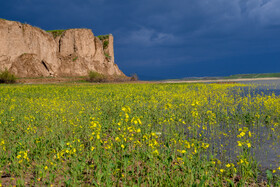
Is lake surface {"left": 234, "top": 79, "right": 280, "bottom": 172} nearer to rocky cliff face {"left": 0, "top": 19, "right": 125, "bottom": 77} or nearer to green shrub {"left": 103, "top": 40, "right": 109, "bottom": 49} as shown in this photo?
rocky cliff face {"left": 0, "top": 19, "right": 125, "bottom": 77}

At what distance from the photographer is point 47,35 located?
252ft

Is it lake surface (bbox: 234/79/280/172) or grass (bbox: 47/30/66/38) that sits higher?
grass (bbox: 47/30/66/38)

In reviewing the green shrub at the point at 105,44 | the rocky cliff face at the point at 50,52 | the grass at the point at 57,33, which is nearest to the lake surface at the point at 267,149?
the rocky cliff face at the point at 50,52

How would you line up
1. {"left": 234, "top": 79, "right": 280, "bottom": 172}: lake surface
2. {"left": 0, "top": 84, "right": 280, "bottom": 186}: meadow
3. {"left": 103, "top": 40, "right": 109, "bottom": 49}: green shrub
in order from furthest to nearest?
1. {"left": 103, "top": 40, "right": 109, "bottom": 49}: green shrub
2. {"left": 234, "top": 79, "right": 280, "bottom": 172}: lake surface
3. {"left": 0, "top": 84, "right": 280, "bottom": 186}: meadow

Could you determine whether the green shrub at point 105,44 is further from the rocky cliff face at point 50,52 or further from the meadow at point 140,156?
the meadow at point 140,156

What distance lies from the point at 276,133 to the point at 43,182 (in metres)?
8.67

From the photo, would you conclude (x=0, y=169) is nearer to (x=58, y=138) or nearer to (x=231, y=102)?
(x=58, y=138)

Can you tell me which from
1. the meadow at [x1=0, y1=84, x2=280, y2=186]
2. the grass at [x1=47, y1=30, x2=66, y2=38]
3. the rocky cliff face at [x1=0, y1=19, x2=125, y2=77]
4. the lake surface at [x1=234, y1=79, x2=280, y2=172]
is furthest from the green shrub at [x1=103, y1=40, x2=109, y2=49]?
the lake surface at [x1=234, y1=79, x2=280, y2=172]

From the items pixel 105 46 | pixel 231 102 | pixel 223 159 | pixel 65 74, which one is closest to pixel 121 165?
pixel 223 159

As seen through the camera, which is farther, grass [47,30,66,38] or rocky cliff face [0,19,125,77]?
grass [47,30,66,38]

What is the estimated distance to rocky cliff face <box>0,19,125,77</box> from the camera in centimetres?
6284

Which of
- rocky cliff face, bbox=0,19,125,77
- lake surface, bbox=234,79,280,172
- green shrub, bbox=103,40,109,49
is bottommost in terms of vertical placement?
lake surface, bbox=234,79,280,172

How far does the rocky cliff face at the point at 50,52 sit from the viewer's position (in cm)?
6284

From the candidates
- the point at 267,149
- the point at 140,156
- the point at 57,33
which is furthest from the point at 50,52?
the point at 267,149
